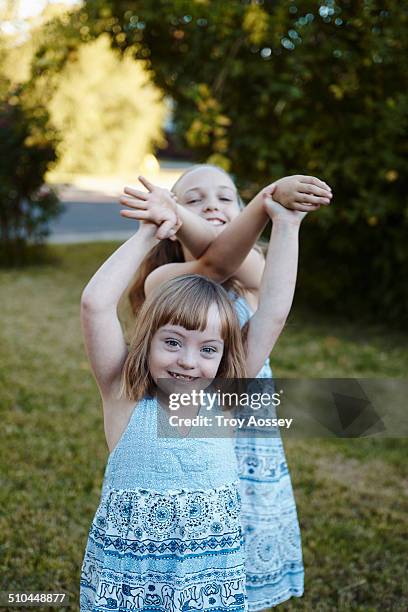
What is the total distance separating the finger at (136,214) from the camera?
146cm

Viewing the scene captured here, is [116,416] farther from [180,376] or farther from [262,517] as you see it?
[262,517]

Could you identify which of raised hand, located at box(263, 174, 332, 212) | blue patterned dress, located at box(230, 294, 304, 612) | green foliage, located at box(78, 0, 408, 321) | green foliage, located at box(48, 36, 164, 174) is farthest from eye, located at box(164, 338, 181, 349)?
green foliage, located at box(48, 36, 164, 174)


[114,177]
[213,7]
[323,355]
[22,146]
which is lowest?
[114,177]

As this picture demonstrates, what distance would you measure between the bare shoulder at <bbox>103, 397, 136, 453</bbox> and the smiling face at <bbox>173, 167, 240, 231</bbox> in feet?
1.92

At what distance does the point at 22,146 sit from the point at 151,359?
7.58 meters

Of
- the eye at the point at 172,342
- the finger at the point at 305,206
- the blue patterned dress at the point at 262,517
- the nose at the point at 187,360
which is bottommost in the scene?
the blue patterned dress at the point at 262,517

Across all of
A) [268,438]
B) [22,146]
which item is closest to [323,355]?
[268,438]

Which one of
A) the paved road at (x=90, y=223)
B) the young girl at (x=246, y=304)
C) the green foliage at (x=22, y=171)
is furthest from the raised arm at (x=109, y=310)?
the paved road at (x=90, y=223)

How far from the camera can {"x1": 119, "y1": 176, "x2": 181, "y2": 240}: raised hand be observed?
4.89ft

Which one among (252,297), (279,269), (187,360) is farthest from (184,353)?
(252,297)

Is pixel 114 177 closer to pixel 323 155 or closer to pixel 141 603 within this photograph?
pixel 323 155

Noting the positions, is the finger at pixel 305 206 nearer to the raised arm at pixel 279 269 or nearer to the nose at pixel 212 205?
the raised arm at pixel 279 269

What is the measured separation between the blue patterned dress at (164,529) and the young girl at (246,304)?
430 millimetres

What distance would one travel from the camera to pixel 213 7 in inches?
194
